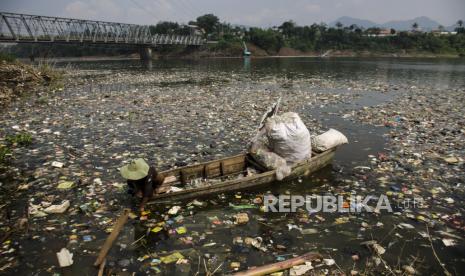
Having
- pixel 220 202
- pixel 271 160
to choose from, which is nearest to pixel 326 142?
pixel 271 160

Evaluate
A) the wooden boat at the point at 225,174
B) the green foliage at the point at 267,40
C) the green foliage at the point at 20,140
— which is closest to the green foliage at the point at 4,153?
the green foliage at the point at 20,140

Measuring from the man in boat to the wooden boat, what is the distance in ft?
0.58

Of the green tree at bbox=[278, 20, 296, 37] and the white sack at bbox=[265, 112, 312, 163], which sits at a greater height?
the green tree at bbox=[278, 20, 296, 37]

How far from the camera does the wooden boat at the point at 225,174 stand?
235 inches

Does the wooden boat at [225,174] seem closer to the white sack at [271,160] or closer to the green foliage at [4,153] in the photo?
the white sack at [271,160]

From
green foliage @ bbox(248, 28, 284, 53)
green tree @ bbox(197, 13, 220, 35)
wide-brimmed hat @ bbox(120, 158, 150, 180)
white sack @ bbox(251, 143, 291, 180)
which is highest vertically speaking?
green tree @ bbox(197, 13, 220, 35)

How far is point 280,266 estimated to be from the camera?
4.18 metres

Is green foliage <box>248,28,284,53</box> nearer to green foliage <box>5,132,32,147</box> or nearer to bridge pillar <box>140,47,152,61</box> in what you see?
bridge pillar <box>140,47,152,61</box>

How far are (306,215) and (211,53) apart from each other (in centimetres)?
8651

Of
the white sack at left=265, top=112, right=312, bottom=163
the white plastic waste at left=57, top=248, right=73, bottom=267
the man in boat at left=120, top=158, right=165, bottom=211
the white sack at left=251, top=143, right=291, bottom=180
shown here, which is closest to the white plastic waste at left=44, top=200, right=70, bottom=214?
the man in boat at left=120, top=158, right=165, bottom=211

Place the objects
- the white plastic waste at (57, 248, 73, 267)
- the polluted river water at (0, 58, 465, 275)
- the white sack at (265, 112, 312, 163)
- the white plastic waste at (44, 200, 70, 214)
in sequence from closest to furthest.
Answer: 1. the white plastic waste at (57, 248, 73, 267)
2. the polluted river water at (0, 58, 465, 275)
3. the white plastic waste at (44, 200, 70, 214)
4. the white sack at (265, 112, 312, 163)

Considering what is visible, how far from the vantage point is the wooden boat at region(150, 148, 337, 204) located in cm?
596

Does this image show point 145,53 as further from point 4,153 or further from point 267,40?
point 4,153

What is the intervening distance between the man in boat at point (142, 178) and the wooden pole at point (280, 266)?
7.76ft
